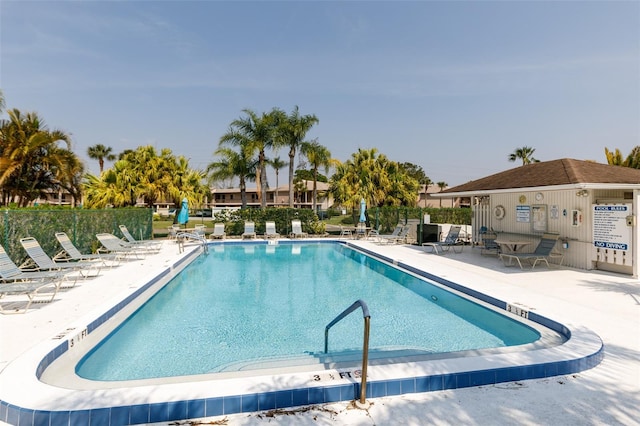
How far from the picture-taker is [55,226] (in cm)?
1030

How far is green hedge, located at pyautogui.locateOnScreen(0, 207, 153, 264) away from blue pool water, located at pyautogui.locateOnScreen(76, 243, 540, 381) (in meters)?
3.70

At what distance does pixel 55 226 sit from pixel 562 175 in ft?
49.8

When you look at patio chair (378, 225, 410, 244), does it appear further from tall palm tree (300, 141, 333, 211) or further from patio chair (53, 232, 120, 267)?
patio chair (53, 232, 120, 267)

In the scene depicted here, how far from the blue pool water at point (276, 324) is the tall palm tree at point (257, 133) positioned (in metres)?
14.3

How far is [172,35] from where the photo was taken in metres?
16.0

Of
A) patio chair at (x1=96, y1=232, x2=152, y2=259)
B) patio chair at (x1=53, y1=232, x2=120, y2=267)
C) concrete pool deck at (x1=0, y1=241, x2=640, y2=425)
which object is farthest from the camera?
patio chair at (x1=96, y1=232, x2=152, y2=259)

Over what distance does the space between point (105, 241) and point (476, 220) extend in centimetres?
1472

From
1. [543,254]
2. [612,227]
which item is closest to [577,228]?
[612,227]

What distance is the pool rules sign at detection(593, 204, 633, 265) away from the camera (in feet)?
29.8

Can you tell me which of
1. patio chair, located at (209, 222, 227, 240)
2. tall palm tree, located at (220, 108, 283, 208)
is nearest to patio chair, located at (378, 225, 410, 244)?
patio chair, located at (209, 222, 227, 240)

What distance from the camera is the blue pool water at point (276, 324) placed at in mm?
5008

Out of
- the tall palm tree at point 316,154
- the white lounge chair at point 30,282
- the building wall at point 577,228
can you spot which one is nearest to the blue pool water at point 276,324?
the white lounge chair at point 30,282

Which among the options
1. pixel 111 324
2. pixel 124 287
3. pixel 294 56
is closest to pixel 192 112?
pixel 294 56

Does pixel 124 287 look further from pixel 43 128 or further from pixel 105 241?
pixel 43 128
